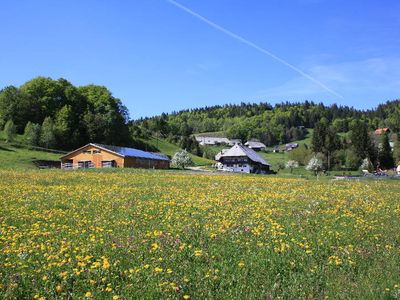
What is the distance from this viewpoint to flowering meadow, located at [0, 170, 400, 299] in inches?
283

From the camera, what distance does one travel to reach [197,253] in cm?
877

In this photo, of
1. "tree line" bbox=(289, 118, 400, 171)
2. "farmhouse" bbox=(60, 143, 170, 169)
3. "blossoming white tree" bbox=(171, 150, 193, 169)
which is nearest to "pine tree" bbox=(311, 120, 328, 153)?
"tree line" bbox=(289, 118, 400, 171)

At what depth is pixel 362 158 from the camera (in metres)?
150

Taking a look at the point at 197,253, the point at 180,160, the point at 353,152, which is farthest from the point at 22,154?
the point at 353,152

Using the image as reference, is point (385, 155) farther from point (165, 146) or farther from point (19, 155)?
point (19, 155)

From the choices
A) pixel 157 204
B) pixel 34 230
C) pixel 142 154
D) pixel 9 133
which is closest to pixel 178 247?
pixel 34 230

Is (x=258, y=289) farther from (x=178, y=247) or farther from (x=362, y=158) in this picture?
(x=362, y=158)

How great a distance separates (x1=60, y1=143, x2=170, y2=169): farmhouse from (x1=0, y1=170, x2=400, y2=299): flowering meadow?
64074mm

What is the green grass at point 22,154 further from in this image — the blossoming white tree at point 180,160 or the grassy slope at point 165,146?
the grassy slope at point 165,146

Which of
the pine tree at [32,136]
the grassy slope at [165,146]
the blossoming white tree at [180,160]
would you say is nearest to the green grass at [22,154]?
the pine tree at [32,136]

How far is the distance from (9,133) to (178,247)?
319 ft

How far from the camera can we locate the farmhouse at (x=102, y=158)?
260ft

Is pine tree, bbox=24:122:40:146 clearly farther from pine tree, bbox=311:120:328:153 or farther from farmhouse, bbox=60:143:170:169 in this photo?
pine tree, bbox=311:120:328:153

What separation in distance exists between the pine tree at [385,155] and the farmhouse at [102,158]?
99.6 meters
